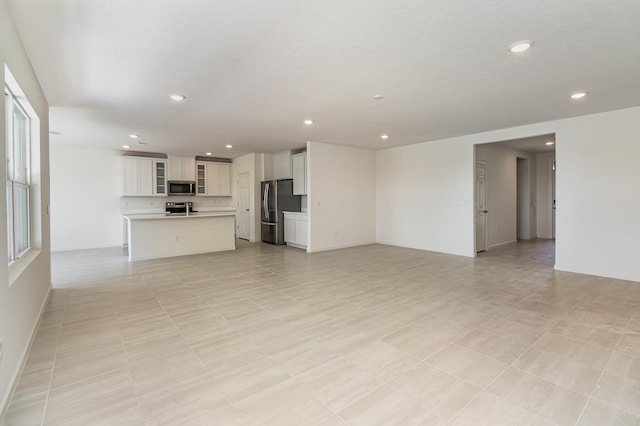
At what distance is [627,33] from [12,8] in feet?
14.8

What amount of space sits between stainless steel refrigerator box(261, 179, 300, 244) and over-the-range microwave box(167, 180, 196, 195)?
248 centimetres

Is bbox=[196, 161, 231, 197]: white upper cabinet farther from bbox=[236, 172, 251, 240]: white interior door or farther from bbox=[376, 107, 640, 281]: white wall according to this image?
bbox=[376, 107, 640, 281]: white wall

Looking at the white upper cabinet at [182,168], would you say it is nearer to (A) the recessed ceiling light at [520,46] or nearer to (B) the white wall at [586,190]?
(B) the white wall at [586,190]

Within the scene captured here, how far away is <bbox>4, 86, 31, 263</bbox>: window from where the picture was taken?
2.50m

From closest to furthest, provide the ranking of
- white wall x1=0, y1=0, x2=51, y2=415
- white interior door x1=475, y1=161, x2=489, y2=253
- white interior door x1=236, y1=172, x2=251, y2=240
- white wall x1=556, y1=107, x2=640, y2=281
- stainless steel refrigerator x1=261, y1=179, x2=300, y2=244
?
white wall x1=0, y1=0, x2=51, y2=415, white wall x1=556, y1=107, x2=640, y2=281, white interior door x1=475, y1=161, x2=489, y2=253, stainless steel refrigerator x1=261, y1=179, x2=300, y2=244, white interior door x1=236, y1=172, x2=251, y2=240

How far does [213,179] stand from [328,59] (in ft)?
24.9

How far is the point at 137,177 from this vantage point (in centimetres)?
814

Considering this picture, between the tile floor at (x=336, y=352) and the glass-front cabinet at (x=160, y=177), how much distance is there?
4298mm

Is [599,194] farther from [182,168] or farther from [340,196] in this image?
[182,168]

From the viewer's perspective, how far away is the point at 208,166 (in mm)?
9422

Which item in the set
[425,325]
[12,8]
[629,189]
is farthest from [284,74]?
[629,189]

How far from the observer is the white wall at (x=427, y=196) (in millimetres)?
6371

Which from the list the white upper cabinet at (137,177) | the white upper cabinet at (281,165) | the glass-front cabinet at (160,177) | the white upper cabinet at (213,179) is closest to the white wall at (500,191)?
the white upper cabinet at (281,165)

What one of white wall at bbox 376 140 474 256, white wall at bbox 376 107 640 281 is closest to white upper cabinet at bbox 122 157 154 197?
white wall at bbox 376 140 474 256
